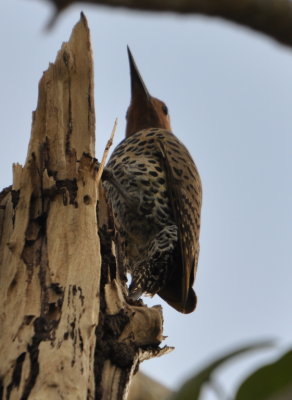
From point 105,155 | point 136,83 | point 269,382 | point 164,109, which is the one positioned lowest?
point 269,382

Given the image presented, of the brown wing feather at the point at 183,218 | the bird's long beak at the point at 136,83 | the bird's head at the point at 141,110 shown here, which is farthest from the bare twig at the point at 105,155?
the bird's long beak at the point at 136,83

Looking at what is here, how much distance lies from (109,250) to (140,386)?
1.93ft

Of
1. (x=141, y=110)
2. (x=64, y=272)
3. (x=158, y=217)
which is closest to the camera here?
(x=64, y=272)

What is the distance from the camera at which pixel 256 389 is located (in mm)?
1124

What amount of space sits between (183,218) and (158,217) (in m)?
0.18

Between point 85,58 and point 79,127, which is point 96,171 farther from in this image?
point 85,58

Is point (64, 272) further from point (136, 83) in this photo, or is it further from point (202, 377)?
point (136, 83)

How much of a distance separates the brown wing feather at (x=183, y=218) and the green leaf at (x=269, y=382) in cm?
385

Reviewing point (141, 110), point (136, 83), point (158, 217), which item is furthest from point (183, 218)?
point (136, 83)

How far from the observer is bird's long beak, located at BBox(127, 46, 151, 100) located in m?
6.82

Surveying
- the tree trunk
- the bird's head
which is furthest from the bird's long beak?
the tree trunk

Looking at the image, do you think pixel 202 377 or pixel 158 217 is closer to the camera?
pixel 202 377

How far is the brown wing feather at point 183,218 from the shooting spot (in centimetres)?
511

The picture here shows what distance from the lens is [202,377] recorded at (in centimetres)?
118
